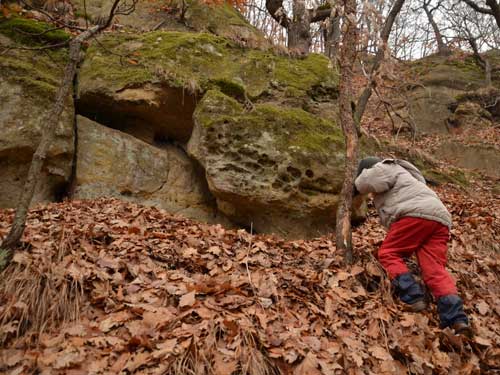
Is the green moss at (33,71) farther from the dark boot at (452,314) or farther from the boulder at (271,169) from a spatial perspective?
the dark boot at (452,314)

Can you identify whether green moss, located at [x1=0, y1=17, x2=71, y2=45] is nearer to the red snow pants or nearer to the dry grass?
the dry grass

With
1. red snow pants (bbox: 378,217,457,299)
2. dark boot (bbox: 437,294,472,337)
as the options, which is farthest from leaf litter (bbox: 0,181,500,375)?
red snow pants (bbox: 378,217,457,299)

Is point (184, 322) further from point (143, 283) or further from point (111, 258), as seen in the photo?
point (111, 258)

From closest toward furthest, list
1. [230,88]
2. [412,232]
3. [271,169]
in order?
1. [412,232]
2. [271,169]
3. [230,88]

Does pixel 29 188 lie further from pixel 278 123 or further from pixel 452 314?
pixel 452 314

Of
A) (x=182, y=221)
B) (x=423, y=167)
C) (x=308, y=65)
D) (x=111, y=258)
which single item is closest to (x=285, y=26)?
(x=308, y=65)

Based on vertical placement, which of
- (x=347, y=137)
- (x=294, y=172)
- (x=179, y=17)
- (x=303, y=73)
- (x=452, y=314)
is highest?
(x=179, y=17)

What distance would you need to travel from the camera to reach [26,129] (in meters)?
5.62

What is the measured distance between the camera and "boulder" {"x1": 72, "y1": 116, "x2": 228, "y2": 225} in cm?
617

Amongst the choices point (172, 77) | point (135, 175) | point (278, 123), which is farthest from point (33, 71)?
point (278, 123)

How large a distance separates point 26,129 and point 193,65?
3.28 m

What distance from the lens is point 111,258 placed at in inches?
143

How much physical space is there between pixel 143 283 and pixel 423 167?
8.31m

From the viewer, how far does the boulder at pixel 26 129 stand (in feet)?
18.3
